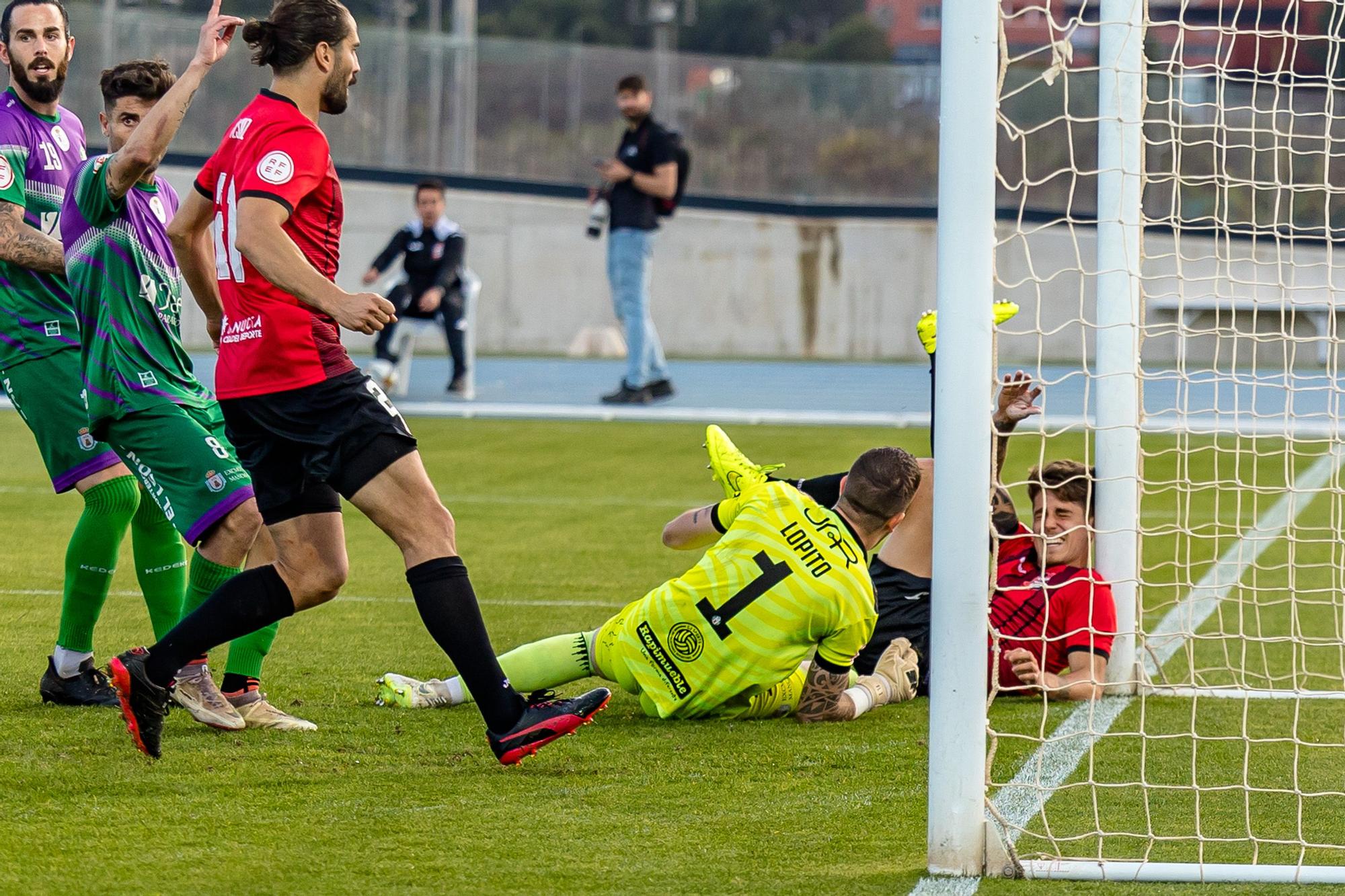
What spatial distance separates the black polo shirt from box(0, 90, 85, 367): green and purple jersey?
943 centimetres

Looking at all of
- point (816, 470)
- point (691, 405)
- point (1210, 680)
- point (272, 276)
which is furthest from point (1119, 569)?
point (691, 405)

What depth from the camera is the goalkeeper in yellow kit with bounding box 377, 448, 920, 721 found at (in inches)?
170

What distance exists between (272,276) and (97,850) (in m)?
1.27

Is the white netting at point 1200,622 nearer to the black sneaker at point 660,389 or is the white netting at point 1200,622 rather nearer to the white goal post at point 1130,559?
the white goal post at point 1130,559

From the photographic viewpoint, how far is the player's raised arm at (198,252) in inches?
157

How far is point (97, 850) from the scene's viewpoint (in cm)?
323

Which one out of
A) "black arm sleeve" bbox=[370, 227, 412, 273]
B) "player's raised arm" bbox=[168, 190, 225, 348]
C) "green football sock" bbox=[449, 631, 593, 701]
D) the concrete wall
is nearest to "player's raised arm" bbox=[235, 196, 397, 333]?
"player's raised arm" bbox=[168, 190, 225, 348]

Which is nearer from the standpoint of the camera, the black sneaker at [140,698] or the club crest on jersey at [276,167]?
the club crest on jersey at [276,167]

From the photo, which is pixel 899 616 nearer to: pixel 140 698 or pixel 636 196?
pixel 140 698

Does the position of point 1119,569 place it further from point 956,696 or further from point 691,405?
point 691,405

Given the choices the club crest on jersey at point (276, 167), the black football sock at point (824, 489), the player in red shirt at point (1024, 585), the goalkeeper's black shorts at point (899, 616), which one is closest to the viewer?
the club crest on jersey at point (276, 167)

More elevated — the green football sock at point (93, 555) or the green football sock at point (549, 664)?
the green football sock at point (93, 555)

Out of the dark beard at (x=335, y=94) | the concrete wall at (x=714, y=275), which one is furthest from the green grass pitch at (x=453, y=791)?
the concrete wall at (x=714, y=275)

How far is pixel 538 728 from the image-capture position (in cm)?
379
